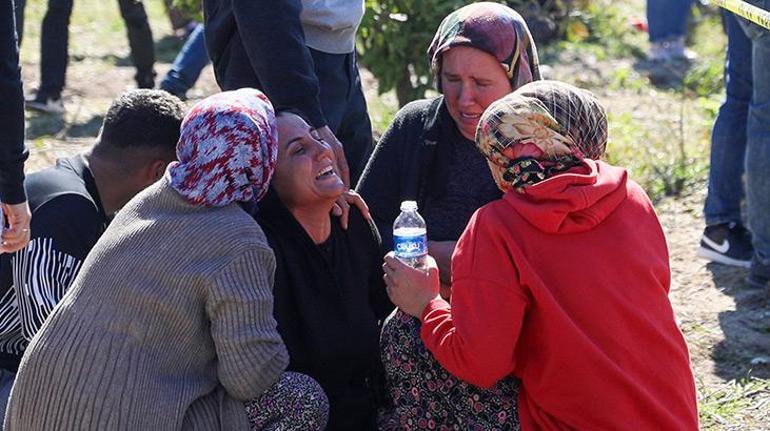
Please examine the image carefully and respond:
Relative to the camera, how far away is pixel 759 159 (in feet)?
15.4

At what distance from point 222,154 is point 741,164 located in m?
3.06

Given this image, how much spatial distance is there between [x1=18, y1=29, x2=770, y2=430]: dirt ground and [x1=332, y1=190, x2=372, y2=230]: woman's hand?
1360 mm

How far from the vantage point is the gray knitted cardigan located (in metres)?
2.77

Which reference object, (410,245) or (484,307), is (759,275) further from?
(484,307)

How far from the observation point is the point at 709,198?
17.3ft

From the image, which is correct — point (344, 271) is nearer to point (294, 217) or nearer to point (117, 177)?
point (294, 217)

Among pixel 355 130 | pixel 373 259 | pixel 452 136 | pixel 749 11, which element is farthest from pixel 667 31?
pixel 373 259

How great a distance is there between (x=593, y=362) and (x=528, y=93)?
2.05 ft

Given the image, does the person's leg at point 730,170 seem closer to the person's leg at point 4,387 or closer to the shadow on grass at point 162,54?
the person's leg at point 4,387

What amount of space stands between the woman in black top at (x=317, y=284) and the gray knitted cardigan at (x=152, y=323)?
35 centimetres

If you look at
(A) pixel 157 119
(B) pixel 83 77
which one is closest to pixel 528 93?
(A) pixel 157 119

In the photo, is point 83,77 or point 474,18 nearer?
point 474,18

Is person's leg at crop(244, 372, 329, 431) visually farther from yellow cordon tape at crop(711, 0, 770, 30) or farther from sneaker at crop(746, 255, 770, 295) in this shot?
sneaker at crop(746, 255, 770, 295)

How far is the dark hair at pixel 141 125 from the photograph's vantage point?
3.29 m
